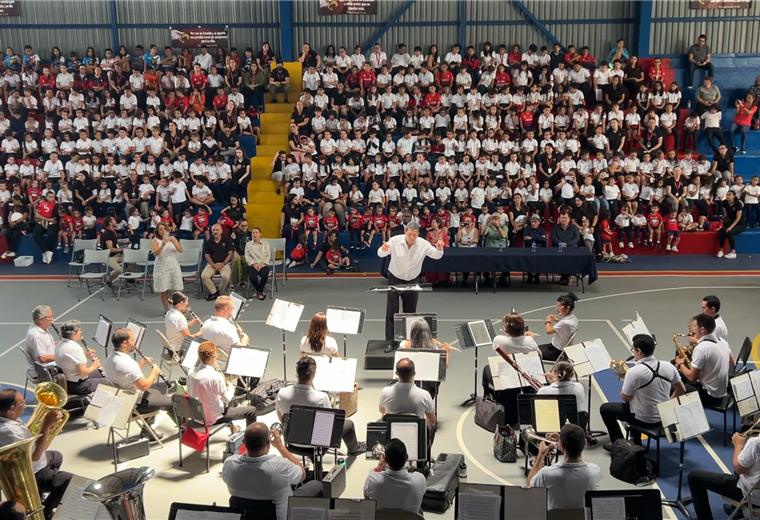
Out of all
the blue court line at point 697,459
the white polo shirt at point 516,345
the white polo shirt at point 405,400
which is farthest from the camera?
the white polo shirt at point 516,345

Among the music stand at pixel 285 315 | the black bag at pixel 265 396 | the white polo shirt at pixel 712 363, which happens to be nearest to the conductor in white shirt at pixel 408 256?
the music stand at pixel 285 315

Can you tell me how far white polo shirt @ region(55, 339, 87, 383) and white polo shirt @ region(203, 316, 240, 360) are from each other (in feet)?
5.20

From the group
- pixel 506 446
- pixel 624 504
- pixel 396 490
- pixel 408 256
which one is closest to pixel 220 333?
pixel 408 256

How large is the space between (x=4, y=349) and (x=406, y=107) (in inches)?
497

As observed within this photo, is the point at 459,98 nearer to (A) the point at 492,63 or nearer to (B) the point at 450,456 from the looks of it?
(A) the point at 492,63

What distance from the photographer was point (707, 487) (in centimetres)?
691

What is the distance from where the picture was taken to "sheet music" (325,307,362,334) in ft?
33.0

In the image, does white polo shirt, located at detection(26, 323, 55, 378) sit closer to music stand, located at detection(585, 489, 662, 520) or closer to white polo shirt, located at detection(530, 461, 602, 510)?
white polo shirt, located at detection(530, 461, 602, 510)

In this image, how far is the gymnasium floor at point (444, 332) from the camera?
837 cm

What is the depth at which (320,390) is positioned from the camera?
328 inches

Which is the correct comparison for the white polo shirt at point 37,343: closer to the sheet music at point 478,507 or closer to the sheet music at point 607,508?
the sheet music at point 478,507

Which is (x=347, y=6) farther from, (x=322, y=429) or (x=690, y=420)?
(x=690, y=420)

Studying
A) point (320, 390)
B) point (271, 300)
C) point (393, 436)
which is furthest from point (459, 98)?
point (393, 436)

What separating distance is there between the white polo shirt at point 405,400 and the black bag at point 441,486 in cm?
64
